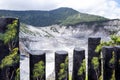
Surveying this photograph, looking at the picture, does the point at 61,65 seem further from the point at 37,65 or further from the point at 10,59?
the point at 10,59

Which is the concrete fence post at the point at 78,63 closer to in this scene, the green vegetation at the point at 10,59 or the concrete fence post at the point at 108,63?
the concrete fence post at the point at 108,63

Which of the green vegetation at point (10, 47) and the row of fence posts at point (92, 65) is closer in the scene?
the green vegetation at point (10, 47)

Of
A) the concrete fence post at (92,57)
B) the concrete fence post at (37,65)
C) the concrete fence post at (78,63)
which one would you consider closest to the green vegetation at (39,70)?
the concrete fence post at (37,65)

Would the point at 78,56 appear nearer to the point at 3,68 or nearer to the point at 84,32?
the point at 3,68

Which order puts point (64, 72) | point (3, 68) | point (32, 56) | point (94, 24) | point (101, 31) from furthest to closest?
point (94, 24) < point (101, 31) < point (64, 72) < point (32, 56) < point (3, 68)

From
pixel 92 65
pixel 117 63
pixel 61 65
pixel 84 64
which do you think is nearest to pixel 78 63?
pixel 84 64

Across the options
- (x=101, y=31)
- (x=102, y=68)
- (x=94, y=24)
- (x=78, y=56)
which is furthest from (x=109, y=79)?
(x=94, y=24)
